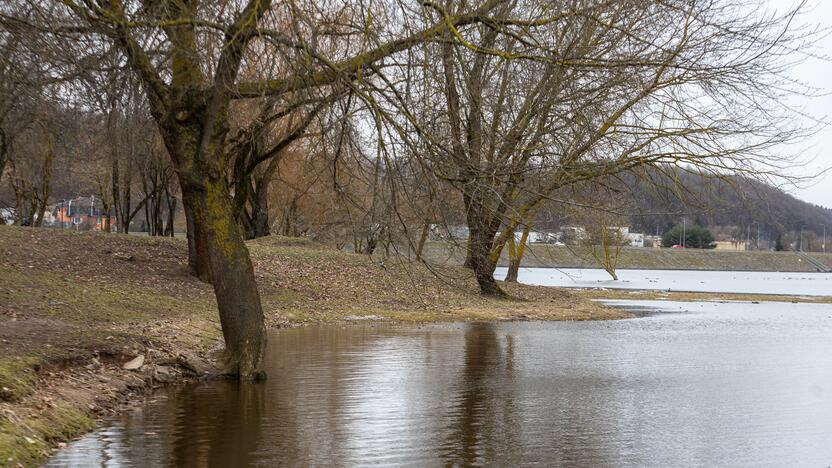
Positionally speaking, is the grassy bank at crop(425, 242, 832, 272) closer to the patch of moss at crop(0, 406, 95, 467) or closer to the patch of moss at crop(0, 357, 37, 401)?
the patch of moss at crop(0, 357, 37, 401)

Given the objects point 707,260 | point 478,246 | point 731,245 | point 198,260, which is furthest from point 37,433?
point 731,245

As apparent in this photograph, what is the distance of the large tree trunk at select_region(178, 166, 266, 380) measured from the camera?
1334cm

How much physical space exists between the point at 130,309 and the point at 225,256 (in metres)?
6.95

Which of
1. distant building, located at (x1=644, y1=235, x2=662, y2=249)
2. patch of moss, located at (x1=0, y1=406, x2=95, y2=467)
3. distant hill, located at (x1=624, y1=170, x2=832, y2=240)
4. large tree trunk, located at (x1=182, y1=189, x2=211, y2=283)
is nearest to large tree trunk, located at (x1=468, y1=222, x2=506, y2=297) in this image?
patch of moss, located at (x1=0, y1=406, x2=95, y2=467)

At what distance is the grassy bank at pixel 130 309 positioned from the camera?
11.0 m

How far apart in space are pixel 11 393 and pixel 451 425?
5089mm

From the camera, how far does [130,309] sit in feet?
63.7

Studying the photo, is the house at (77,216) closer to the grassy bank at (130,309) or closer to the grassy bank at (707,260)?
the grassy bank at (707,260)

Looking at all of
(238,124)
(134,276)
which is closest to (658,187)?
(238,124)

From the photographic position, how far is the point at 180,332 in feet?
57.0

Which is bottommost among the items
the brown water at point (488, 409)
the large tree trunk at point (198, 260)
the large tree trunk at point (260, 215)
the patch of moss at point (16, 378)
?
the brown water at point (488, 409)

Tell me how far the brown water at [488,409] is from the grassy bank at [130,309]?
0.59m

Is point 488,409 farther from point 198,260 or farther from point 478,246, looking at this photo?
point 198,260

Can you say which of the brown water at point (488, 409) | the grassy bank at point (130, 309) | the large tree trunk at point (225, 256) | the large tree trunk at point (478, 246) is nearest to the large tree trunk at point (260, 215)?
the grassy bank at point (130, 309)
